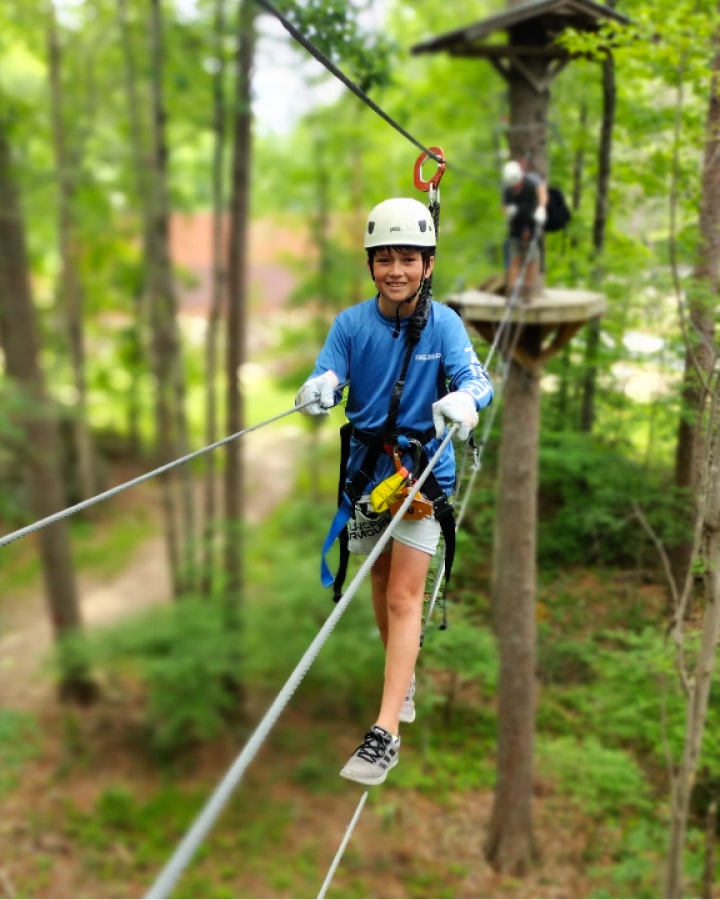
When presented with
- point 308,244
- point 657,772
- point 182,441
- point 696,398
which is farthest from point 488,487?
point 308,244

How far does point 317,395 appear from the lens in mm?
2848

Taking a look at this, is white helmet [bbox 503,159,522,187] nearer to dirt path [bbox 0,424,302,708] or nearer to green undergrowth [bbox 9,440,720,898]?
green undergrowth [bbox 9,440,720,898]

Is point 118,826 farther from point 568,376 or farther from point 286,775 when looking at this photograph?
point 568,376

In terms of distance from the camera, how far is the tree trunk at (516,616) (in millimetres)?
6793

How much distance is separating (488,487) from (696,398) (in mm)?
2298

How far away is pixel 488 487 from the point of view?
7.70 metres

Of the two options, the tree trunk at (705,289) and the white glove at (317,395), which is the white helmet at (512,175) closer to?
the tree trunk at (705,289)

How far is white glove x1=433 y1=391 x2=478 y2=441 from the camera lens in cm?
265

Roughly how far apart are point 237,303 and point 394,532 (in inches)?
338

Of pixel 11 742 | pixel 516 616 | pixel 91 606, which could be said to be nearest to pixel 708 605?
pixel 516 616

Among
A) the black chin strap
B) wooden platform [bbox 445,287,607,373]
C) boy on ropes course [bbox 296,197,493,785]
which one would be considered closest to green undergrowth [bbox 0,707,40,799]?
wooden platform [bbox 445,287,607,373]

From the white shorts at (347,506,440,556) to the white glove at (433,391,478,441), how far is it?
0.44 meters

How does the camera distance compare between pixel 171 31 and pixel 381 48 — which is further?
pixel 171 31

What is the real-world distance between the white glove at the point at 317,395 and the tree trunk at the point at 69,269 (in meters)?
10.5
